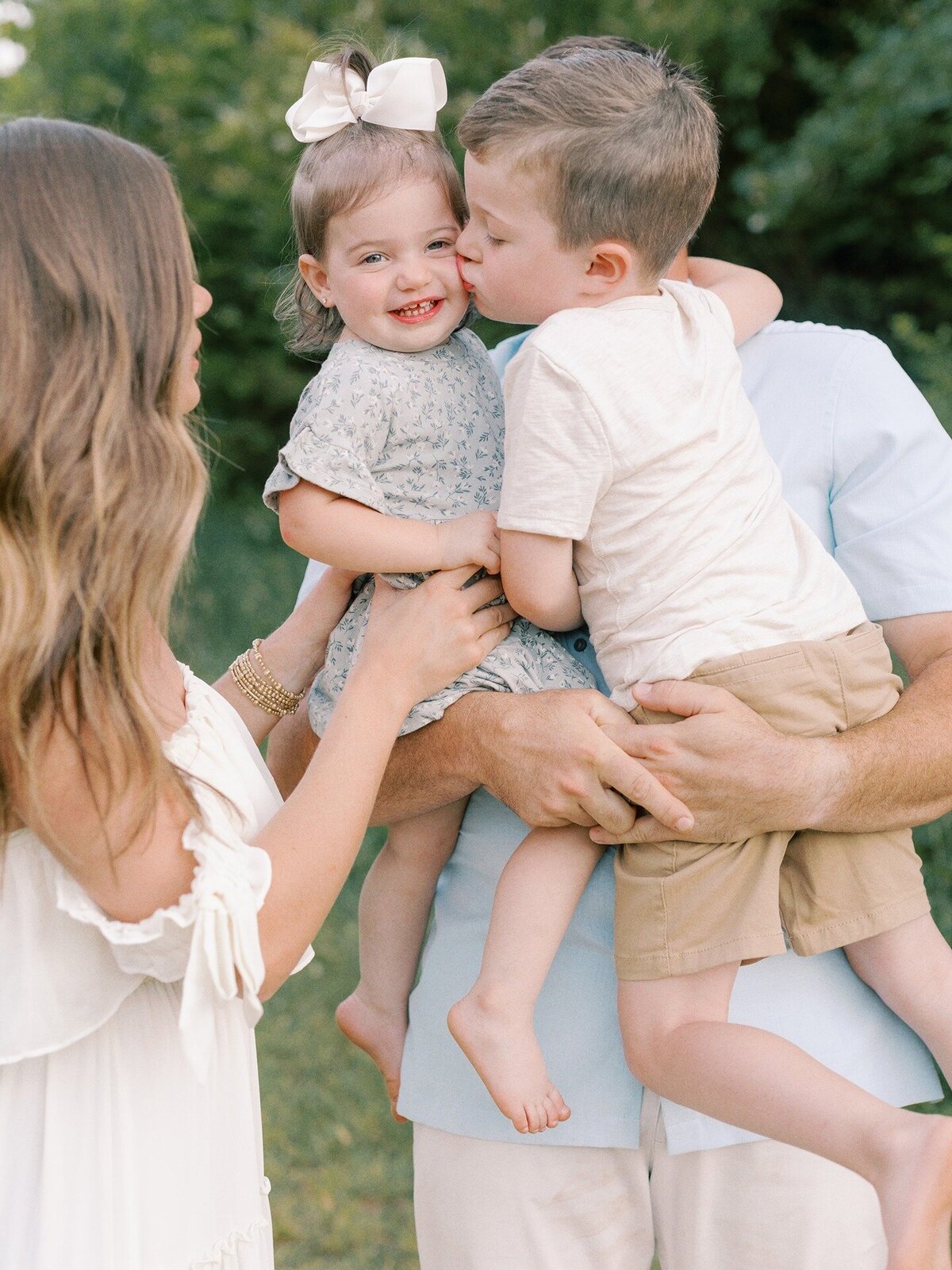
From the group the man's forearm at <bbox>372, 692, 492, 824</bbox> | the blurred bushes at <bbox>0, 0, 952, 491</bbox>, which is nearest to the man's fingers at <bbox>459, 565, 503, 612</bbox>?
the man's forearm at <bbox>372, 692, 492, 824</bbox>

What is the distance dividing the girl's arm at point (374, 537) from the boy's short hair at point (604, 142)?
1.46 ft

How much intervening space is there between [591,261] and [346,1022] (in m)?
1.37

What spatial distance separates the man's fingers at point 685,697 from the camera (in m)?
1.92

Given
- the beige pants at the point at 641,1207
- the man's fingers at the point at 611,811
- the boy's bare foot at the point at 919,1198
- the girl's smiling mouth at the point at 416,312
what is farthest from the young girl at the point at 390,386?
the boy's bare foot at the point at 919,1198

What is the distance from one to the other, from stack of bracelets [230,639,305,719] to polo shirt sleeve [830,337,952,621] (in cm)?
94

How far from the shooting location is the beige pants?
2037 mm

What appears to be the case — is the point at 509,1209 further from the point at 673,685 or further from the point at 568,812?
the point at 673,685

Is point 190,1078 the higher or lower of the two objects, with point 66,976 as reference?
lower

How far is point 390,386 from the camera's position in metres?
2.08

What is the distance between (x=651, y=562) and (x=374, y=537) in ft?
1.32

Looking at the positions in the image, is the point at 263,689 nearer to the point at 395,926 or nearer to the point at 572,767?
the point at 395,926

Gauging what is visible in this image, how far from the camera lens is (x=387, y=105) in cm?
212

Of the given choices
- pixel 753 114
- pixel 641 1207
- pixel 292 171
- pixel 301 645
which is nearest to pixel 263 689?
pixel 301 645

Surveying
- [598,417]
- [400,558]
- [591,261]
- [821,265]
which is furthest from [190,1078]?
[821,265]
